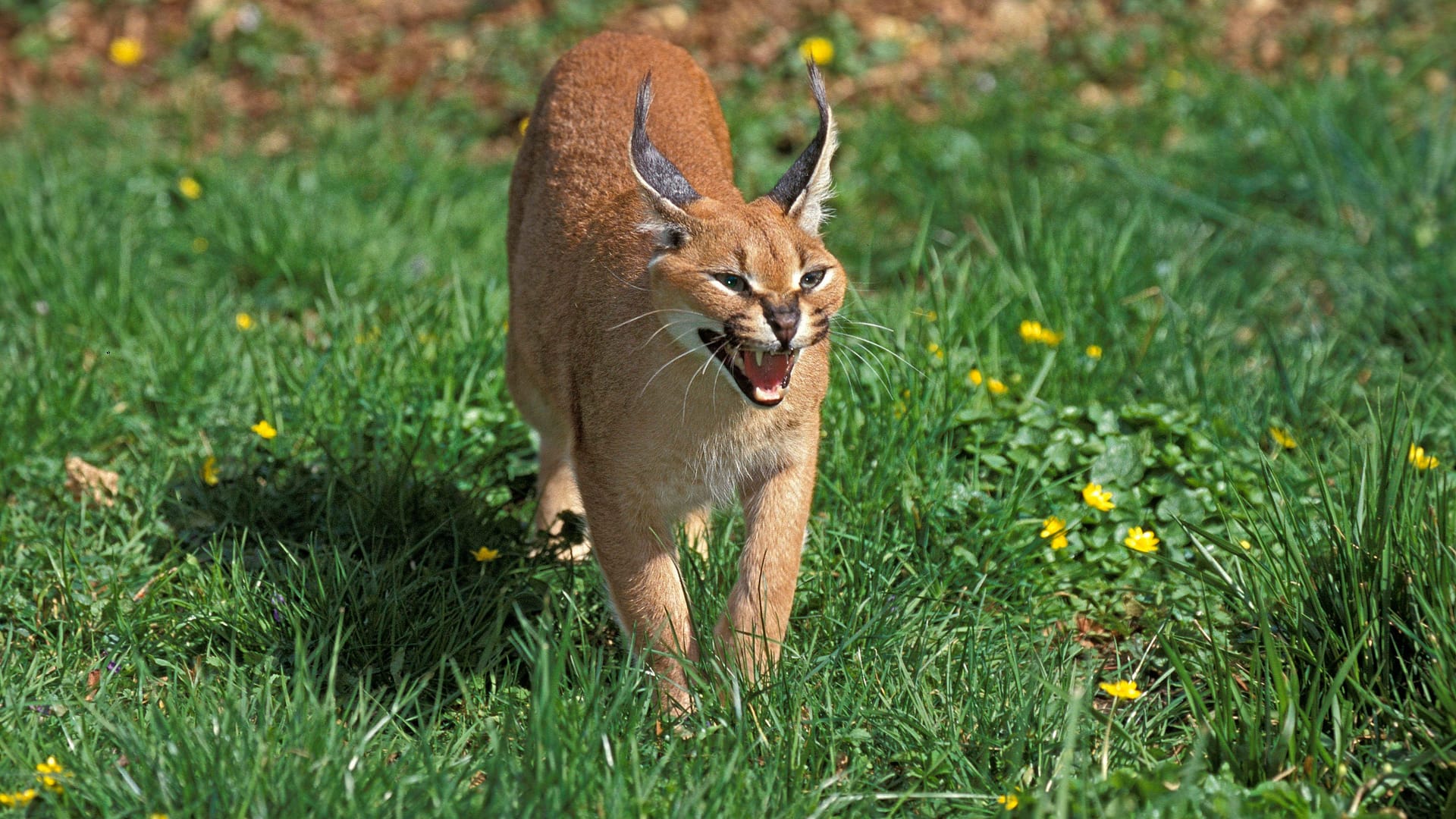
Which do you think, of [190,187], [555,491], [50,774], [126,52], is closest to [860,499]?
[555,491]

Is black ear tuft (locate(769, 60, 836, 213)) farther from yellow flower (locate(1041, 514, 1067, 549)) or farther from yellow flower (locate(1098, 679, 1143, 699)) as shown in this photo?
yellow flower (locate(1098, 679, 1143, 699))

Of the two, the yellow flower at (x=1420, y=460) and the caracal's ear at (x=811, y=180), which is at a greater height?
the caracal's ear at (x=811, y=180)

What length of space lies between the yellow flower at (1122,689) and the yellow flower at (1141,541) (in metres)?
0.56

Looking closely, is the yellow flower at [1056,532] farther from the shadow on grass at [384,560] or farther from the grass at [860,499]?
the shadow on grass at [384,560]

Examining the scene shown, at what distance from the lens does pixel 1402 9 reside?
25.5 ft


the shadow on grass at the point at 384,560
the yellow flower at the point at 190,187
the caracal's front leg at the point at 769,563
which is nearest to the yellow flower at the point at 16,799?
the shadow on grass at the point at 384,560

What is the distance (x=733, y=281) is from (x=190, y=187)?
3939mm

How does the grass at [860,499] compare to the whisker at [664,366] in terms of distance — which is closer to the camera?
the grass at [860,499]

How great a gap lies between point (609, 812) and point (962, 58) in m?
5.78

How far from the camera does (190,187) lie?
6242 millimetres

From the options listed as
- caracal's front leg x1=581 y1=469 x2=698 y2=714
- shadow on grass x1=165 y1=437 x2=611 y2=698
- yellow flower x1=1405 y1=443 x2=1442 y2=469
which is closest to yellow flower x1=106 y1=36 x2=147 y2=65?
shadow on grass x1=165 y1=437 x2=611 y2=698

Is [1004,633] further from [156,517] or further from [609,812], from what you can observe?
[156,517]

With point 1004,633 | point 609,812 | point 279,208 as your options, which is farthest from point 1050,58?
point 609,812

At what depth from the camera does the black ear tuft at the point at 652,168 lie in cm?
329
